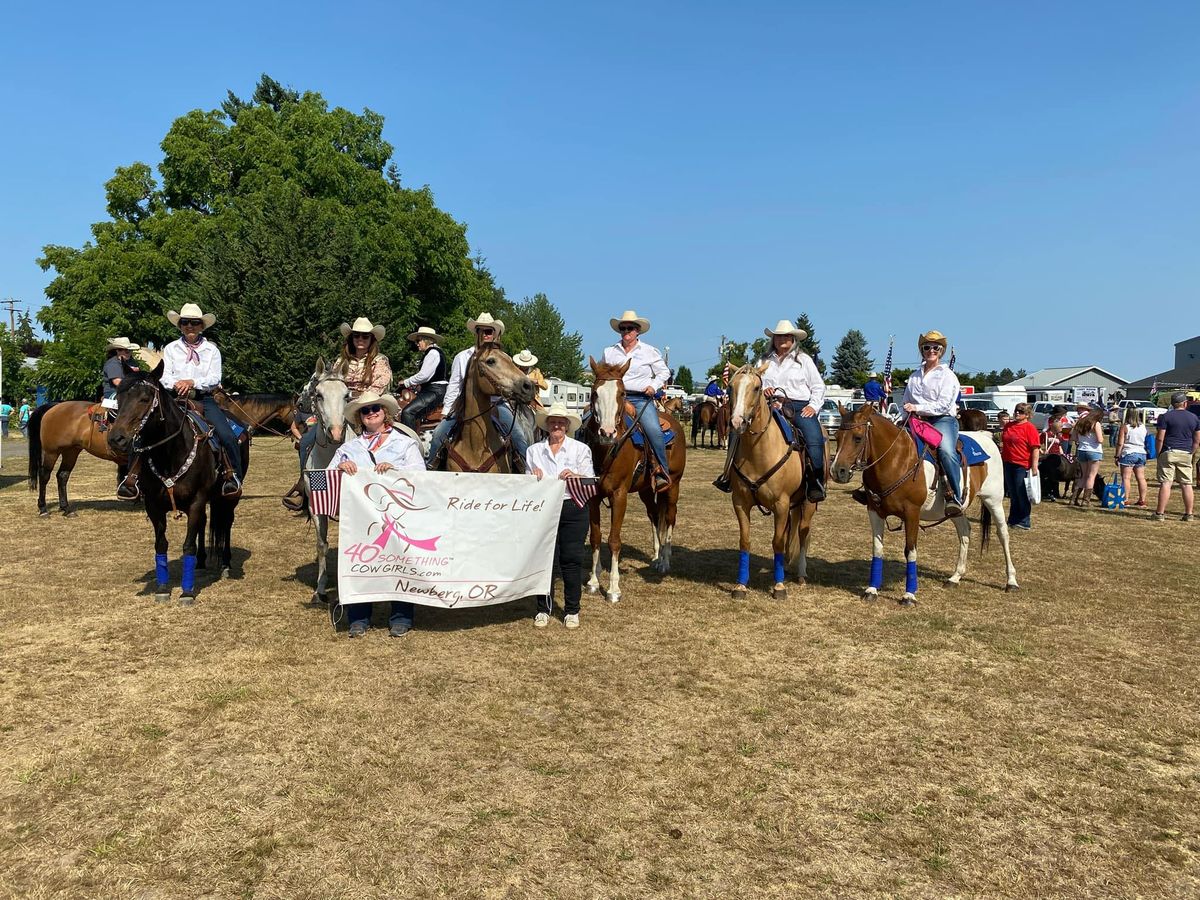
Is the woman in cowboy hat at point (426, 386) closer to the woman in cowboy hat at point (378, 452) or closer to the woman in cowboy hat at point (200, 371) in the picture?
the woman in cowboy hat at point (200, 371)

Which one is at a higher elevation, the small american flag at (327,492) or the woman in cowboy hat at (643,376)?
the woman in cowboy hat at (643,376)

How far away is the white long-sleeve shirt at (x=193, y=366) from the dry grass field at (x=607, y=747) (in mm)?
2460

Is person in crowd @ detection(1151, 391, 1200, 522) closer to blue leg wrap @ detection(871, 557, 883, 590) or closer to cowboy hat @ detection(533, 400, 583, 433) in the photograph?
blue leg wrap @ detection(871, 557, 883, 590)

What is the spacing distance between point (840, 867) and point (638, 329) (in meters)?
7.30

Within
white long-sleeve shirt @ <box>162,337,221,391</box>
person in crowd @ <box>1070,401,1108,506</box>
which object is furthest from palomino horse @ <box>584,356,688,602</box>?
person in crowd @ <box>1070,401,1108,506</box>

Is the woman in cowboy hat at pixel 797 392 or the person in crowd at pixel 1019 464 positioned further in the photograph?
the person in crowd at pixel 1019 464

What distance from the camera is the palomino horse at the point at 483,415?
7680mm

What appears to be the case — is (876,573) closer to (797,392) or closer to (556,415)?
(797,392)

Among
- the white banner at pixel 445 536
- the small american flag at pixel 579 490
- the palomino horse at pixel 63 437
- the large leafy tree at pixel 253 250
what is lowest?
the white banner at pixel 445 536

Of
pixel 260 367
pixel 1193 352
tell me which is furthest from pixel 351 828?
pixel 1193 352

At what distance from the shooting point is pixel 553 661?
683 centimetres

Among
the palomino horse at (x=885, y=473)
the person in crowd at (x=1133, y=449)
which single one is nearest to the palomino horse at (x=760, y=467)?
the palomino horse at (x=885, y=473)

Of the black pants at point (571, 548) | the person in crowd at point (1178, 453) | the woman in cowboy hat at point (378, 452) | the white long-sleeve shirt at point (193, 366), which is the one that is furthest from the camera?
the person in crowd at point (1178, 453)

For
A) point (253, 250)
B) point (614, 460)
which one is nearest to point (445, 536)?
point (614, 460)
